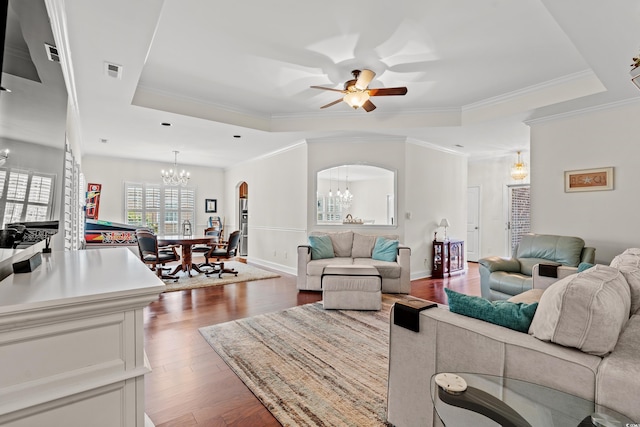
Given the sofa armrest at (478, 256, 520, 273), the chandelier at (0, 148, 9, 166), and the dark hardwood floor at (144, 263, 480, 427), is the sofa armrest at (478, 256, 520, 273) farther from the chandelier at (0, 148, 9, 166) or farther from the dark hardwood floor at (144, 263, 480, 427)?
the chandelier at (0, 148, 9, 166)

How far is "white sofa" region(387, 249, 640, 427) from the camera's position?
1.08m

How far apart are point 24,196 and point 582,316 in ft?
7.10

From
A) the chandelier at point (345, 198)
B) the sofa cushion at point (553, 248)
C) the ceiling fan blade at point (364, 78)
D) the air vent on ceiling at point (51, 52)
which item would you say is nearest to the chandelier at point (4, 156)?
the air vent on ceiling at point (51, 52)

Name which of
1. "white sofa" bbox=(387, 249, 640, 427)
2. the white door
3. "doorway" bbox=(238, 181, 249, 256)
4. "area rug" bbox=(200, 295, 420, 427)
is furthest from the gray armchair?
"doorway" bbox=(238, 181, 249, 256)

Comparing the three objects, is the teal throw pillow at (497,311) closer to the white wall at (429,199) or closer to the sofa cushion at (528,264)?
the sofa cushion at (528,264)

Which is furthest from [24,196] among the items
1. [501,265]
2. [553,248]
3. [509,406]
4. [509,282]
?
[553,248]

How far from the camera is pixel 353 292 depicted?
3848 millimetres

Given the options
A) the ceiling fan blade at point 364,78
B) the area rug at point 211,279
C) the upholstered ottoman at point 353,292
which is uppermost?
the ceiling fan blade at point 364,78

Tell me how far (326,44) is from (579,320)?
2.91 meters

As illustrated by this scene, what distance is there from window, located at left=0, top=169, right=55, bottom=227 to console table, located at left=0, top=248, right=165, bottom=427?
0.73 feet

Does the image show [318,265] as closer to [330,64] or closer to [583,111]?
[330,64]

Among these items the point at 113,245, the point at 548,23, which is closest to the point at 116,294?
the point at 548,23

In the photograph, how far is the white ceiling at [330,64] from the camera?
93.5 inches

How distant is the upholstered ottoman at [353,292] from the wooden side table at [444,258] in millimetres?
2545
